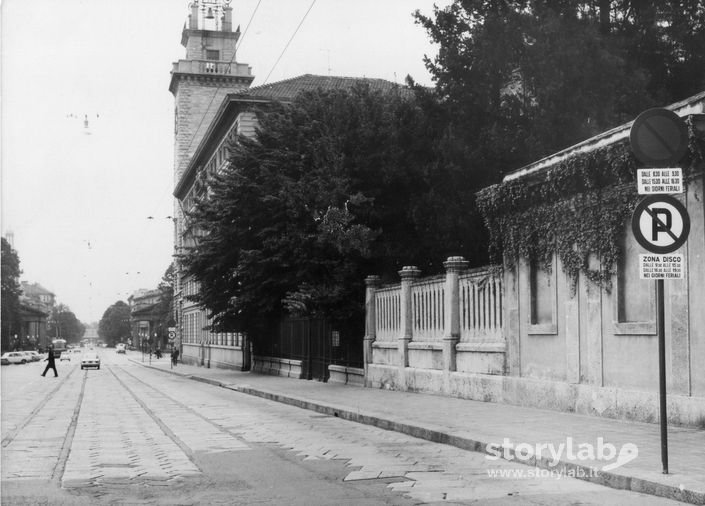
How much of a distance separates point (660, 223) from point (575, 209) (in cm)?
610

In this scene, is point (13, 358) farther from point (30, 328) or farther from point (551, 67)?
point (30, 328)

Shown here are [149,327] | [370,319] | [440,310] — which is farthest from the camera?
[149,327]

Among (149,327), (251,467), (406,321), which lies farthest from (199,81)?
(251,467)

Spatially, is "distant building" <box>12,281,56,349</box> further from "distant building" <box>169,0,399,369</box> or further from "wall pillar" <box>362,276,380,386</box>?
"wall pillar" <box>362,276,380,386</box>

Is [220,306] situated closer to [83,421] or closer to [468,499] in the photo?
[83,421]

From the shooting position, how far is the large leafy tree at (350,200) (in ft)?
80.9

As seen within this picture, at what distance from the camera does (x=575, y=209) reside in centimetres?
1430

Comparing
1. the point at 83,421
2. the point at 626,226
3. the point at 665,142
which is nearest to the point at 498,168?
the point at 626,226

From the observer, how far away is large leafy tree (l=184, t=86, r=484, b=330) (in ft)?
80.9

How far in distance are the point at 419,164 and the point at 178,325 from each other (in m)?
60.4

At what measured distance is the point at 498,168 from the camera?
966 inches

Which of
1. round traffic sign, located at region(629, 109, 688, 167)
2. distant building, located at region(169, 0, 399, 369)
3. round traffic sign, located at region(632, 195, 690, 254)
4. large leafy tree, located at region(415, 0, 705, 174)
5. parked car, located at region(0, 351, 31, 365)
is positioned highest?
distant building, located at region(169, 0, 399, 369)

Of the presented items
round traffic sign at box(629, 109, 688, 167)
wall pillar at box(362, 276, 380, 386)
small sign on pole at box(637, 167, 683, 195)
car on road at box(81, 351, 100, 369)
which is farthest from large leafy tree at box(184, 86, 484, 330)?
car on road at box(81, 351, 100, 369)

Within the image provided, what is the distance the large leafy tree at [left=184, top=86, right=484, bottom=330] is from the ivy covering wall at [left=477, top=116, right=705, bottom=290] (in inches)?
309
